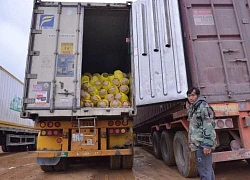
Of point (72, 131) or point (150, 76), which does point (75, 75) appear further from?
point (150, 76)

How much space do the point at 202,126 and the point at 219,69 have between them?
1.96 metres

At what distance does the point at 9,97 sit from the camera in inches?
416

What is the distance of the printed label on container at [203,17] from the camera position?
15.4 ft

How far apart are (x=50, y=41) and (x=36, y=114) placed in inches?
61.8

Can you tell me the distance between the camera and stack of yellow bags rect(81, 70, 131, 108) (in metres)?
4.75

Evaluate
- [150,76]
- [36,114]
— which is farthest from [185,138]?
[36,114]

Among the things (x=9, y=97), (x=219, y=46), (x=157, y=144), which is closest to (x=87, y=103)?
(x=219, y=46)

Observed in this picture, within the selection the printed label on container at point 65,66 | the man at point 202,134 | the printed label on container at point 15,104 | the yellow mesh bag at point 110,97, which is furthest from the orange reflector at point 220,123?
the printed label on container at point 15,104

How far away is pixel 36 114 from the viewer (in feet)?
14.1

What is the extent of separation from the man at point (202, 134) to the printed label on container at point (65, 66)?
259cm

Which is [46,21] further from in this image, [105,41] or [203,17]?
[203,17]

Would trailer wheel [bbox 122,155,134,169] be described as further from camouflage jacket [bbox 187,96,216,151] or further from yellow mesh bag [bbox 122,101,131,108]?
camouflage jacket [bbox 187,96,216,151]

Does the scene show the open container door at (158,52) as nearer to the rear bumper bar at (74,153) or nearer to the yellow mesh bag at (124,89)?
the yellow mesh bag at (124,89)

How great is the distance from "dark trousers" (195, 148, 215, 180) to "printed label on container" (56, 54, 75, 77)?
291 cm
